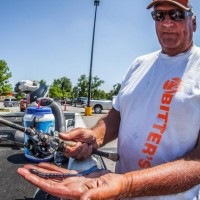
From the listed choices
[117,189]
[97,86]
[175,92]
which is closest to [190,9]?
[175,92]

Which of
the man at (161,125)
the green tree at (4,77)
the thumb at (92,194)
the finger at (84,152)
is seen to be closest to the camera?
the thumb at (92,194)

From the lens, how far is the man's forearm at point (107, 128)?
1896 mm

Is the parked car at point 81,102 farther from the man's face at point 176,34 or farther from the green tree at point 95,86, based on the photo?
the man's face at point 176,34

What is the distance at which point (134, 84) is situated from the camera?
1829 millimetres

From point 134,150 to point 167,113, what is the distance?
1.12ft

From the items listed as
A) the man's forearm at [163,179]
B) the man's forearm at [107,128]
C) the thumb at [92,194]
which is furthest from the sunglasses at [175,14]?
the thumb at [92,194]

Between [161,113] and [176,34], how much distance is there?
53 cm

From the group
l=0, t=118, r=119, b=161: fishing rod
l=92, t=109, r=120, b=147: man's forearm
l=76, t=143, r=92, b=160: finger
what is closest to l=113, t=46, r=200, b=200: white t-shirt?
l=92, t=109, r=120, b=147: man's forearm

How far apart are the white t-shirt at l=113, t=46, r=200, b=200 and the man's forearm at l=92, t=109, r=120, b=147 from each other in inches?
5.6

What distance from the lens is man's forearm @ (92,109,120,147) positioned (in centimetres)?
190

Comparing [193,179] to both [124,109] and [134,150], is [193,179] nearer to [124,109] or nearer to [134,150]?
[134,150]

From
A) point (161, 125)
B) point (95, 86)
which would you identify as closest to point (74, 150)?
point (161, 125)

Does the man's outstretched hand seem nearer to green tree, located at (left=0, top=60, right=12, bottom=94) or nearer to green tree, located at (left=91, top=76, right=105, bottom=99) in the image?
green tree, located at (left=0, top=60, right=12, bottom=94)

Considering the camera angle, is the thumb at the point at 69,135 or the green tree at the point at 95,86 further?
the green tree at the point at 95,86
